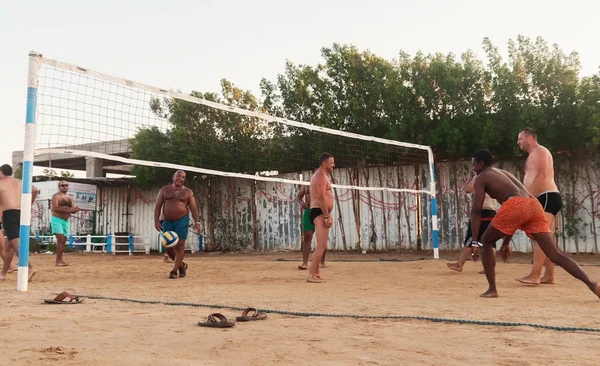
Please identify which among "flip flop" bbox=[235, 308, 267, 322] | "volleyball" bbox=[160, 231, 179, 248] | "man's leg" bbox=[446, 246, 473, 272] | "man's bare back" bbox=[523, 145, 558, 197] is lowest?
"flip flop" bbox=[235, 308, 267, 322]

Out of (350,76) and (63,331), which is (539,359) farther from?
(350,76)

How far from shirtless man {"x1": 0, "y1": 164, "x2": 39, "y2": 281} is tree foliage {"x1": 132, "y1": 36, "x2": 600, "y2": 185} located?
19.0ft

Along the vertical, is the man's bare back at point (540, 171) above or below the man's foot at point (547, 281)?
above

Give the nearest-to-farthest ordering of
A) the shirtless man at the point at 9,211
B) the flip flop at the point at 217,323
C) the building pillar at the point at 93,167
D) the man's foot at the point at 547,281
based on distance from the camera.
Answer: the flip flop at the point at 217,323
the man's foot at the point at 547,281
the shirtless man at the point at 9,211
the building pillar at the point at 93,167

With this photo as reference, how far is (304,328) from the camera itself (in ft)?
11.9

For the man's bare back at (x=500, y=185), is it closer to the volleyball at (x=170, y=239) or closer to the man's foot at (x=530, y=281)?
the man's foot at (x=530, y=281)

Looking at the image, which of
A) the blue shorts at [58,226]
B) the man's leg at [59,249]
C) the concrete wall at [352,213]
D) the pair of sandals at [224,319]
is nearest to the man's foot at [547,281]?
the pair of sandals at [224,319]

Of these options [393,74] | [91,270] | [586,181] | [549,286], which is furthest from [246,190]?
[549,286]

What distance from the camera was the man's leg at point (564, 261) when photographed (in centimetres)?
484

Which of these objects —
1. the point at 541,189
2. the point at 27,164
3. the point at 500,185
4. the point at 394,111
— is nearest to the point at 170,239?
the point at 27,164

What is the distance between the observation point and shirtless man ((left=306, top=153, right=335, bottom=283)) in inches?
278

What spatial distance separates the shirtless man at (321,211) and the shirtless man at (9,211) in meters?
3.79

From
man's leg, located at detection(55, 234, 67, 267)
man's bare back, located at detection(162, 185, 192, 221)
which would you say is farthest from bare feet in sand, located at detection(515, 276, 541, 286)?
man's leg, located at detection(55, 234, 67, 267)

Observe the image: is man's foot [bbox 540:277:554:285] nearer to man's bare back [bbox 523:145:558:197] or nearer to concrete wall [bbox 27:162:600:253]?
man's bare back [bbox 523:145:558:197]
